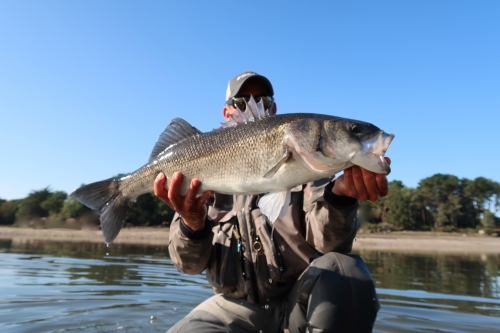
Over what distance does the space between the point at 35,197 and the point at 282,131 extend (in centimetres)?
3735

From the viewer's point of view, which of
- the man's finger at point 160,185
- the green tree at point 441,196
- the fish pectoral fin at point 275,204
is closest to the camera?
the fish pectoral fin at point 275,204

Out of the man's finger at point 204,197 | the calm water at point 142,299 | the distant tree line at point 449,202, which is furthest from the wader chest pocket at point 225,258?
the distant tree line at point 449,202

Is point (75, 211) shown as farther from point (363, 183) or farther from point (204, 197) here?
point (363, 183)

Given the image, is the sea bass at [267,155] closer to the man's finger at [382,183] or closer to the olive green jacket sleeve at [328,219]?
the man's finger at [382,183]

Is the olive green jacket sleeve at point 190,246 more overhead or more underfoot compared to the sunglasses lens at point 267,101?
more underfoot

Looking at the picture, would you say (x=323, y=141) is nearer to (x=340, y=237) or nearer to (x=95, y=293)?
(x=340, y=237)

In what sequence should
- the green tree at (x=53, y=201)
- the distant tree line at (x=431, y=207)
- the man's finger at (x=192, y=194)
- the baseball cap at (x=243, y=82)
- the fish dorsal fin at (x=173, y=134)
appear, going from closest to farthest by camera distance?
the man's finger at (x=192, y=194) → the fish dorsal fin at (x=173, y=134) → the baseball cap at (x=243, y=82) → the green tree at (x=53, y=201) → the distant tree line at (x=431, y=207)

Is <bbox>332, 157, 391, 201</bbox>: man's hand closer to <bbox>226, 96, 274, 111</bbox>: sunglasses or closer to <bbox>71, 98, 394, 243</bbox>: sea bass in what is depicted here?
<bbox>71, 98, 394, 243</bbox>: sea bass

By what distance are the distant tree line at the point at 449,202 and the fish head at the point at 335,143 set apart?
170 ft

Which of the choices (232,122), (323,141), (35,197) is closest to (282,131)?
(323,141)

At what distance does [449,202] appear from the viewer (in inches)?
2367

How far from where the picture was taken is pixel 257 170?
2938mm

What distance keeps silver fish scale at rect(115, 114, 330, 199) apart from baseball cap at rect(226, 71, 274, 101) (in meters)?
1.67

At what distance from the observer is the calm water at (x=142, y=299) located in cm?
549
